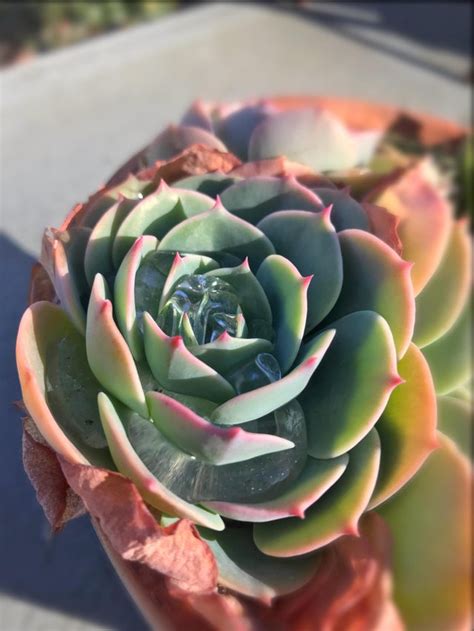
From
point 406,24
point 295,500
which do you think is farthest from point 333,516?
point 406,24

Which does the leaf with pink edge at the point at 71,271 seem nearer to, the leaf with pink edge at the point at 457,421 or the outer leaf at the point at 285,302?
the outer leaf at the point at 285,302

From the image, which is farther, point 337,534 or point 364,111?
point 364,111

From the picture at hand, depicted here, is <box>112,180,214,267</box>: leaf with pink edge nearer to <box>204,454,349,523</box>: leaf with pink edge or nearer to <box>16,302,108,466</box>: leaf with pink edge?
<box>16,302,108,466</box>: leaf with pink edge

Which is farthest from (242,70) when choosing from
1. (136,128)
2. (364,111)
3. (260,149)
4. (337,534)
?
(337,534)

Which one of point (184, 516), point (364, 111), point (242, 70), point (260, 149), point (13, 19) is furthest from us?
point (13, 19)

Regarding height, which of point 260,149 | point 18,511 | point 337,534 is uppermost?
point 260,149

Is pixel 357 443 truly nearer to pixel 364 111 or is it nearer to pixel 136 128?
pixel 364 111
